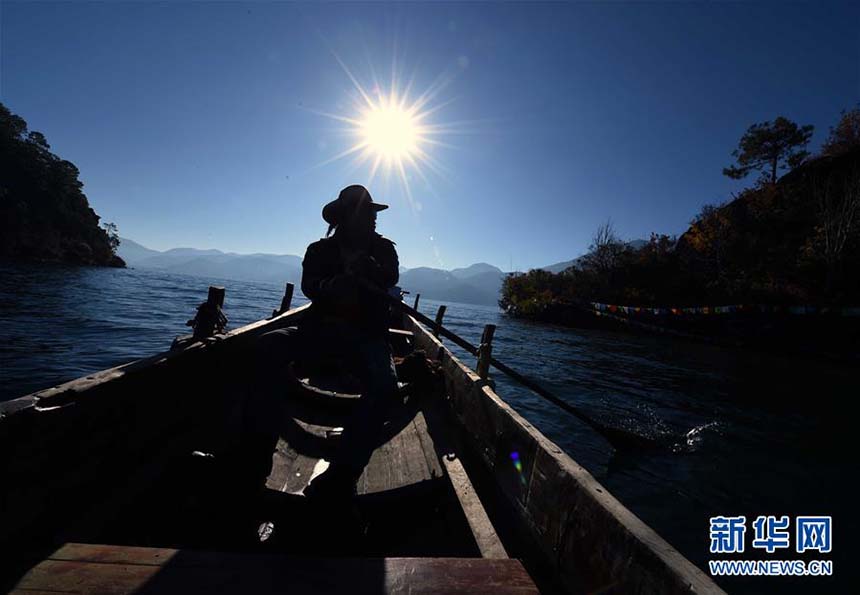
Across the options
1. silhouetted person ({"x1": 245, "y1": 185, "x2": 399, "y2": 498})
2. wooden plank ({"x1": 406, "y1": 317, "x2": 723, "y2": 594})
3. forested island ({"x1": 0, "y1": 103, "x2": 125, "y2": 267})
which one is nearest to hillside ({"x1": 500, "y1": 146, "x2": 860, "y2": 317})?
wooden plank ({"x1": 406, "y1": 317, "x2": 723, "y2": 594})

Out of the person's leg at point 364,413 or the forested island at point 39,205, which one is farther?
the forested island at point 39,205

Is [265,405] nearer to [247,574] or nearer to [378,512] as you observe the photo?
[247,574]

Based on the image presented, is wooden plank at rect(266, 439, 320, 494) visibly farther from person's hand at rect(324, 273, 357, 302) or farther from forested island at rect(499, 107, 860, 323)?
forested island at rect(499, 107, 860, 323)

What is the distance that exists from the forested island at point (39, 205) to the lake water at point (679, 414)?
53014mm

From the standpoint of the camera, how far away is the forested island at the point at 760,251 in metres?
22.4

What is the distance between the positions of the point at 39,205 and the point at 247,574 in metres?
82.1

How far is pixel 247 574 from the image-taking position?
145 cm

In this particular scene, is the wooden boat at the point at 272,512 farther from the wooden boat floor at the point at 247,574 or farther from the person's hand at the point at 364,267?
the person's hand at the point at 364,267

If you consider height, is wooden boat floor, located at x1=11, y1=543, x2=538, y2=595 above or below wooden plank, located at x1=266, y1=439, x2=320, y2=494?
above

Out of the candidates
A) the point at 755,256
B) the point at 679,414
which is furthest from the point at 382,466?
the point at 755,256

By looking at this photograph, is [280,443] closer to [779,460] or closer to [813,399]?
[779,460]

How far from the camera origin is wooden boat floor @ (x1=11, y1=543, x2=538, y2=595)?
1355 millimetres

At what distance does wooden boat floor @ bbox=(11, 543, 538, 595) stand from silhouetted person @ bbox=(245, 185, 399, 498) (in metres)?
0.46

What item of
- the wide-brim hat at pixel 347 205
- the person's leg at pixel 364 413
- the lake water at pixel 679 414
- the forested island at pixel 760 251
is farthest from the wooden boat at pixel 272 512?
the forested island at pixel 760 251
